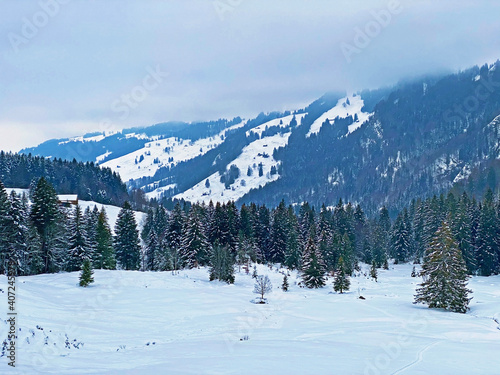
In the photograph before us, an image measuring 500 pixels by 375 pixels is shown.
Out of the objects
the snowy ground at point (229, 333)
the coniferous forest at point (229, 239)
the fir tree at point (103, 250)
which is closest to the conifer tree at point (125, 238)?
the coniferous forest at point (229, 239)

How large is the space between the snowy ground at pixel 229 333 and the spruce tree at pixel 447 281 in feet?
4.99

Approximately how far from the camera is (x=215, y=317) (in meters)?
27.3

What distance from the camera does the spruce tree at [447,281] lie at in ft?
108

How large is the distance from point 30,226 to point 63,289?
1634cm

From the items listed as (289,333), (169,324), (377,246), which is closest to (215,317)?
(169,324)

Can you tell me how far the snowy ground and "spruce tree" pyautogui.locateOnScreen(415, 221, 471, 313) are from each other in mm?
1522

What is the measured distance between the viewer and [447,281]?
32625 millimetres

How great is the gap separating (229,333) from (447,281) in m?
21.8

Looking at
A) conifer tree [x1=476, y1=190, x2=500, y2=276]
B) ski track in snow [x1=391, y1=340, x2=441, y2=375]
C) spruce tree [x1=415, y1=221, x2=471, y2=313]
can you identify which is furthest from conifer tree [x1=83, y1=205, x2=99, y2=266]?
conifer tree [x1=476, y1=190, x2=500, y2=276]

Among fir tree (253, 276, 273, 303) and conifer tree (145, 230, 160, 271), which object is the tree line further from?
fir tree (253, 276, 273, 303)

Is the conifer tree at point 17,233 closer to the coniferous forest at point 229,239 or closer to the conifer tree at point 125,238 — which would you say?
the coniferous forest at point 229,239

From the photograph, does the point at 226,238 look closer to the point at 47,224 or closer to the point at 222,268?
the point at 222,268

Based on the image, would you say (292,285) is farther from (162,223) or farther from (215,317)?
(162,223)

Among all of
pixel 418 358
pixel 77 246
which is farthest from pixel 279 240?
pixel 418 358
